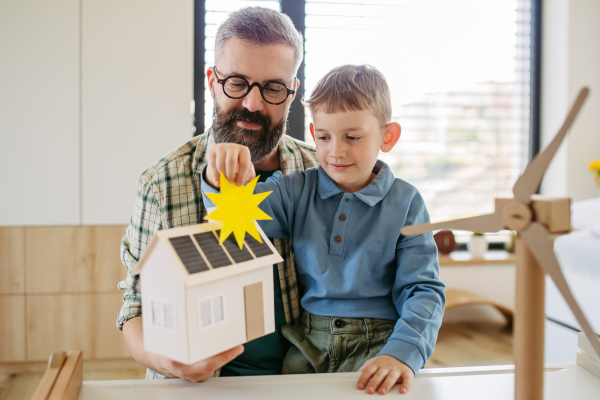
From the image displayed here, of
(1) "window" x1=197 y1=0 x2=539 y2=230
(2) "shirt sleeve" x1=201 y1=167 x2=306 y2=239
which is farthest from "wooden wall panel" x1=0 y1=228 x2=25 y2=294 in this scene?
(2) "shirt sleeve" x1=201 y1=167 x2=306 y2=239

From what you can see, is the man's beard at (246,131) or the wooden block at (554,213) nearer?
the wooden block at (554,213)

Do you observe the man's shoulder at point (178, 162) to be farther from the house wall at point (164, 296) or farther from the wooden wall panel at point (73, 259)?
the wooden wall panel at point (73, 259)

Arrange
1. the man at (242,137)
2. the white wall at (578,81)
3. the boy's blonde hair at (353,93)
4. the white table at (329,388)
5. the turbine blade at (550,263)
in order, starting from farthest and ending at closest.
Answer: the white wall at (578,81), the man at (242,137), the boy's blonde hair at (353,93), the white table at (329,388), the turbine blade at (550,263)

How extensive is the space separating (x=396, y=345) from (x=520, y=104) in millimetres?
2752

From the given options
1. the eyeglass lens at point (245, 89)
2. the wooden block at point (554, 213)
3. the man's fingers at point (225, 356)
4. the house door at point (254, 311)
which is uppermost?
the eyeglass lens at point (245, 89)

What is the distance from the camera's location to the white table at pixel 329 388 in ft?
2.22

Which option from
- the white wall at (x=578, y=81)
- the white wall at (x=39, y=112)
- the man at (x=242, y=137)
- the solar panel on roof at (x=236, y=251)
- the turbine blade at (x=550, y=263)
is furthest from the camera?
the white wall at (x=578, y=81)

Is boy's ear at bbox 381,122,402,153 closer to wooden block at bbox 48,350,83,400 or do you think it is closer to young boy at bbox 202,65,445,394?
young boy at bbox 202,65,445,394

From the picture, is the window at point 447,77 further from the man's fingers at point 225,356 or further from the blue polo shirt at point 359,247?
the man's fingers at point 225,356

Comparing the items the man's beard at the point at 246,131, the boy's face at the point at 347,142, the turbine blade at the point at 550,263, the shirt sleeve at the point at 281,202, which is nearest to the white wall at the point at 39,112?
the man's beard at the point at 246,131

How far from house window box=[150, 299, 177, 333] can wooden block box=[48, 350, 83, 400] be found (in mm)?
176

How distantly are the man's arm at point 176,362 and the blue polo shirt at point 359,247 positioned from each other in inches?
11.5

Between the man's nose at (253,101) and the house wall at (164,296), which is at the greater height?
the man's nose at (253,101)

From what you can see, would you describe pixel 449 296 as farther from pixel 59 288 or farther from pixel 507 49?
pixel 59 288
